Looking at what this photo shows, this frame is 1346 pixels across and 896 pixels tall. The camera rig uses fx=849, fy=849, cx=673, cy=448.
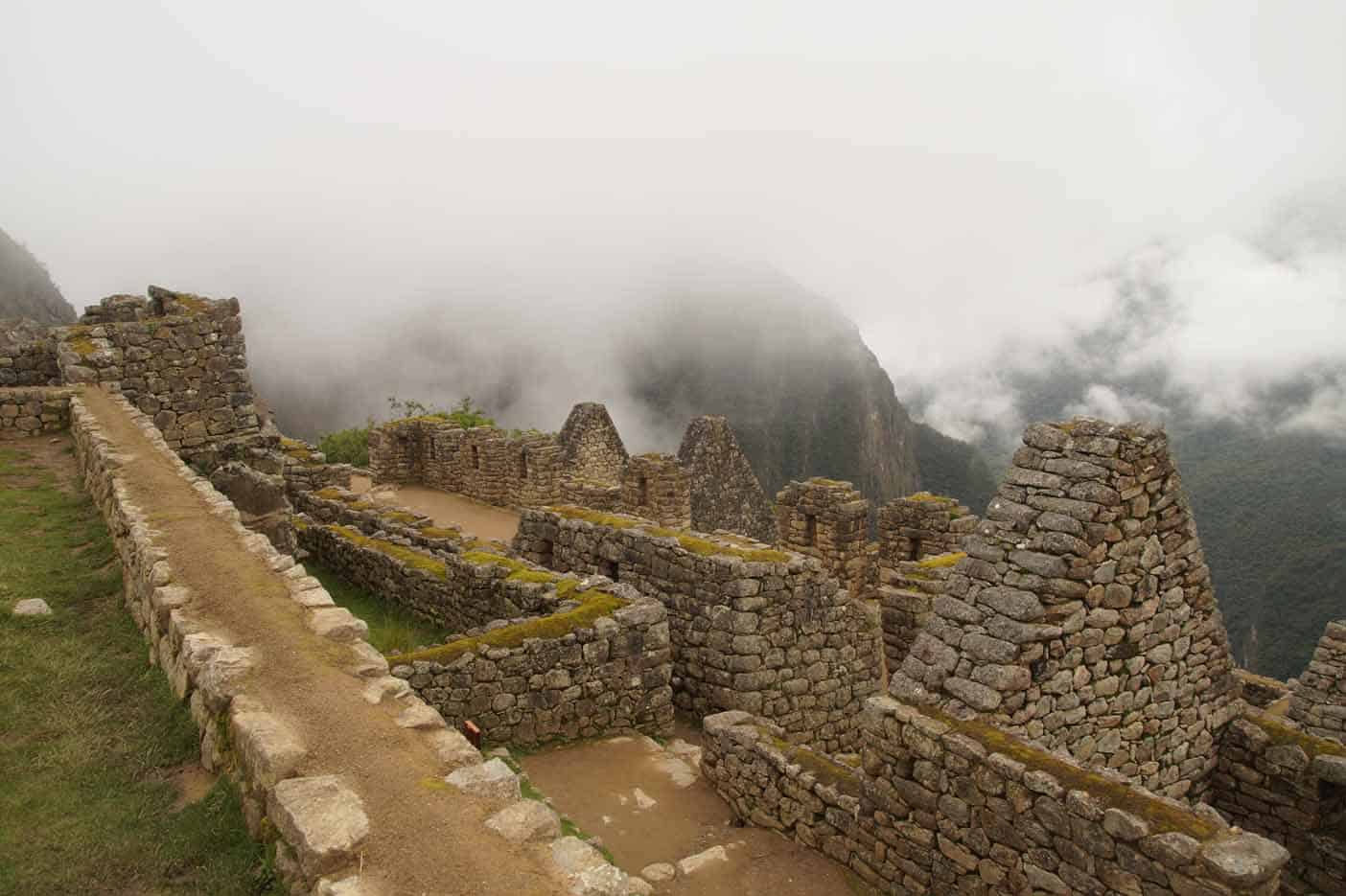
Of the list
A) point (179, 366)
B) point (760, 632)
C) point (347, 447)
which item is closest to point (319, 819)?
point (760, 632)

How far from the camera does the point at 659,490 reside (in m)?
18.7

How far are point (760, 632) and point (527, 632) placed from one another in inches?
105

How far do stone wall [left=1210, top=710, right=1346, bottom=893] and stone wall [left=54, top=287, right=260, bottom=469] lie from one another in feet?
47.2

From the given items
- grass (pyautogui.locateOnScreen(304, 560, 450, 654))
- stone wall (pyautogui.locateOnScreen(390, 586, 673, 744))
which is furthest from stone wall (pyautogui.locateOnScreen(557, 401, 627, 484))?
stone wall (pyautogui.locateOnScreen(390, 586, 673, 744))

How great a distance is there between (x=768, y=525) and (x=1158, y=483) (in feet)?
48.8

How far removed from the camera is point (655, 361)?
3500 centimetres

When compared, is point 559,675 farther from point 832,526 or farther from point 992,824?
point 832,526

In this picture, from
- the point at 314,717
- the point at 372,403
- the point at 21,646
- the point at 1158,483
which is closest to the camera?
the point at 314,717

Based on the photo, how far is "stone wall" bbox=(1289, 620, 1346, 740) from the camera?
508 inches

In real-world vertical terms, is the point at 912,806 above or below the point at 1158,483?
below

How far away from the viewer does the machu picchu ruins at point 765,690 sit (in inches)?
171

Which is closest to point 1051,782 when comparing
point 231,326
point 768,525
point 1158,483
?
point 1158,483

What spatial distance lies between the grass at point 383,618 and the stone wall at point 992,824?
17.2 feet

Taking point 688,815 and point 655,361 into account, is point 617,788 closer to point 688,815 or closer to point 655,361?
point 688,815
